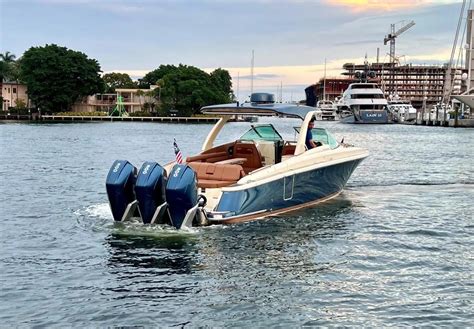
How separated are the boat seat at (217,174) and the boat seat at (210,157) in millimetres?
1858

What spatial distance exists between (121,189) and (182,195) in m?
1.58

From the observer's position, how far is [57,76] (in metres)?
130

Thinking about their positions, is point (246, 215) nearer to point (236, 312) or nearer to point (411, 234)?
point (411, 234)

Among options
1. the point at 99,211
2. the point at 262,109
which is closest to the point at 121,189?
the point at 99,211

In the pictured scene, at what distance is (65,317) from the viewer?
9055 millimetres

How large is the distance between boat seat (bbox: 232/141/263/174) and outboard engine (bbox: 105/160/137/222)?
422 centimetres

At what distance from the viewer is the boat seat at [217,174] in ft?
49.6

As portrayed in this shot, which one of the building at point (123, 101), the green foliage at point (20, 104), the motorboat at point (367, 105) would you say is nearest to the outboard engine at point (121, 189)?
the motorboat at point (367, 105)

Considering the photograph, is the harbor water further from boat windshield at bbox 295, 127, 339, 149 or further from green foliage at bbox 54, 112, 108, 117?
green foliage at bbox 54, 112, 108, 117

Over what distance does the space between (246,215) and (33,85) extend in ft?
402

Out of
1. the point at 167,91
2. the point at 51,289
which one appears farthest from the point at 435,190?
the point at 167,91

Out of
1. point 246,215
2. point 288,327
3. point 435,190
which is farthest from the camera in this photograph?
point 435,190

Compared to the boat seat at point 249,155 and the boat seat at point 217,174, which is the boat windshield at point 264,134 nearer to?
the boat seat at point 249,155

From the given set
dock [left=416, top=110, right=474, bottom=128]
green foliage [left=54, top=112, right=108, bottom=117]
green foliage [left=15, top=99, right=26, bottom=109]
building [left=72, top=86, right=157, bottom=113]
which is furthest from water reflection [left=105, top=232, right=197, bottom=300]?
building [left=72, top=86, right=157, bottom=113]
